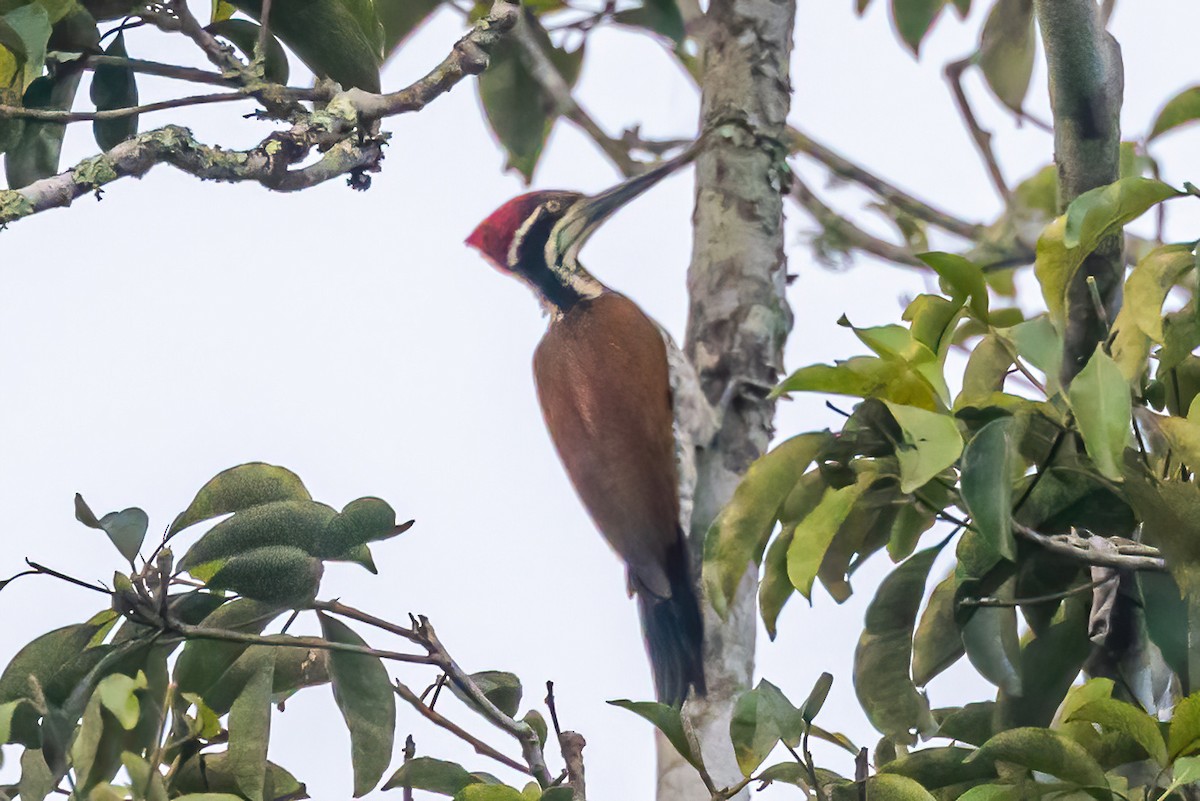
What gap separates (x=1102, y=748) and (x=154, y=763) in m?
0.57

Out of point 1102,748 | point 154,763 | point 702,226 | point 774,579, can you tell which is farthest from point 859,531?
point 702,226

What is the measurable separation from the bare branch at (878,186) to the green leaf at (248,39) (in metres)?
1.37

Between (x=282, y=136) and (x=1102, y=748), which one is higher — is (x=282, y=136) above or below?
above

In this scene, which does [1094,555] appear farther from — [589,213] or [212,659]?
[589,213]

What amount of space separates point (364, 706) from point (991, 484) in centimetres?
47

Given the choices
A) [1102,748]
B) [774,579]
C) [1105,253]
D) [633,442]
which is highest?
[633,442]

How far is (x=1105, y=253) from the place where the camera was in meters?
0.94

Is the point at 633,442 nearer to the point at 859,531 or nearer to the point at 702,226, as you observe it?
the point at 702,226

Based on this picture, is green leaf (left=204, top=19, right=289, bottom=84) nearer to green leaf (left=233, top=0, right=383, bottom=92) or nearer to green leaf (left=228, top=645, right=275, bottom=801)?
green leaf (left=233, top=0, right=383, bottom=92)

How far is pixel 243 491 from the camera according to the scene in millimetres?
947

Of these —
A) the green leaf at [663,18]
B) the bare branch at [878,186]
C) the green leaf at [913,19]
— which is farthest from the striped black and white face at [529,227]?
the bare branch at [878,186]

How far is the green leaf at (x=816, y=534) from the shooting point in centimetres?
80

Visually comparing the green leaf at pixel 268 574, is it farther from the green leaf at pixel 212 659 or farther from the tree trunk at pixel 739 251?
the tree trunk at pixel 739 251

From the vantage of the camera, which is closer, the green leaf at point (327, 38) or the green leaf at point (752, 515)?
the green leaf at point (752, 515)
